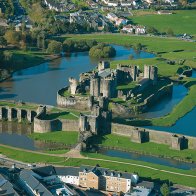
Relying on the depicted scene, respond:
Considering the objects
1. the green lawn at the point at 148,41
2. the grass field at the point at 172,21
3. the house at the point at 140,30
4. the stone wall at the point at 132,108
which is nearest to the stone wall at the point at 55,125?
the stone wall at the point at 132,108

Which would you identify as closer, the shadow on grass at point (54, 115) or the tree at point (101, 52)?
the shadow on grass at point (54, 115)

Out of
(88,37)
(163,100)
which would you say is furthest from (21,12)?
(163,100)

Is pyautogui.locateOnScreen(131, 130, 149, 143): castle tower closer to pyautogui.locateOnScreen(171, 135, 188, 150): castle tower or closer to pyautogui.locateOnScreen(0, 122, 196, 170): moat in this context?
pyautogui.locateOnScreen(0, 122, 196, 170): moat

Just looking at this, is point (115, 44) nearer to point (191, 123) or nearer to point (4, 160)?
point (191, 123)

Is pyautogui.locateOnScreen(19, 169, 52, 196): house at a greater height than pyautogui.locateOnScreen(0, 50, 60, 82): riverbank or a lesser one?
lesser

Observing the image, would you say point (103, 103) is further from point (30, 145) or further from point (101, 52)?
point (101, 52)

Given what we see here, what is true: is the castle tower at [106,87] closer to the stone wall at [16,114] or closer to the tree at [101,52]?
the stone wall at [16,114]

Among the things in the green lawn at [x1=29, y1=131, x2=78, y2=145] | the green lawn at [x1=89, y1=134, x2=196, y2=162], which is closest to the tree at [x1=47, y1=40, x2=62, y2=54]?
the green lawn at [x1=29, y1=131, x2=78, y2=145]
